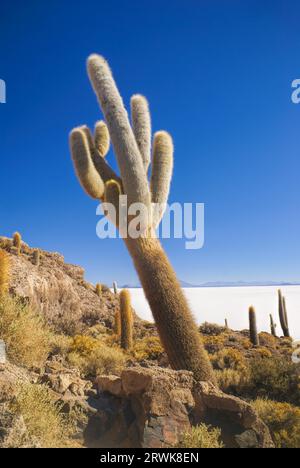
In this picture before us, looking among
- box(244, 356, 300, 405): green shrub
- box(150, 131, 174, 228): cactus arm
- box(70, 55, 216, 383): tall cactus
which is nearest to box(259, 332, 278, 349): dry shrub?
box(244, 356, 300, 405): green shrub

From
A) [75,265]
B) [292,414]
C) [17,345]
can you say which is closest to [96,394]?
[17,345]

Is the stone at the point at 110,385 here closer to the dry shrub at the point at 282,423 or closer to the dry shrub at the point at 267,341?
the dry shrub at the point at 282,423

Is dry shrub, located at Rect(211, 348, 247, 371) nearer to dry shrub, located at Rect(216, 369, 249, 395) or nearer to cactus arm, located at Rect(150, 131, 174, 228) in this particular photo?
dry shrub, located at Rect(216, 369, 249, 395)

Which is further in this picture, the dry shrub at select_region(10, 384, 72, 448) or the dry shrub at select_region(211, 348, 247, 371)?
the dry shrub at select_region(211, 348, 247, 371)

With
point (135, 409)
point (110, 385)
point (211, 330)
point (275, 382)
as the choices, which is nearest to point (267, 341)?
point (211, 330)

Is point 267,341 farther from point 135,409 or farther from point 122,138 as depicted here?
point 135,409

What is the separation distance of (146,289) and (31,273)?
1168 centimetres

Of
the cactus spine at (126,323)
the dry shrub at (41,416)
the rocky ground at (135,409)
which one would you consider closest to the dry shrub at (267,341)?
the cactus spine at (126,323)

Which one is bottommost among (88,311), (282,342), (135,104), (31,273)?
(282,342)

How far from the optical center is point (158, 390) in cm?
504

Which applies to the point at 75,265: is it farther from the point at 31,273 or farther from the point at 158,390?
the point at 158,390

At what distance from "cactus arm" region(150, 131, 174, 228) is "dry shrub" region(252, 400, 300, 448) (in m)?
4.60

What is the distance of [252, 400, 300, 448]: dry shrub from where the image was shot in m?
5.37

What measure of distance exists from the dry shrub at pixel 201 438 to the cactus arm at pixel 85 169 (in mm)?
5920
